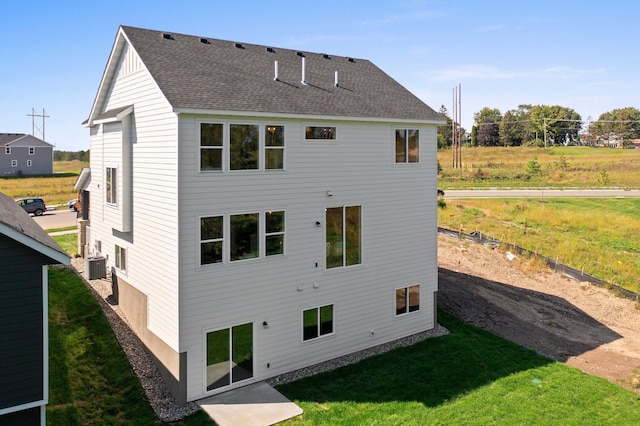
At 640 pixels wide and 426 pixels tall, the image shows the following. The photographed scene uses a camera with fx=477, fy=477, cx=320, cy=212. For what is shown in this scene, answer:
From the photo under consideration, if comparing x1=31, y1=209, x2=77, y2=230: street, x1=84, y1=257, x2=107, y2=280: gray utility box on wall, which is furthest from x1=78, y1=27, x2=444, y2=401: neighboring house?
x1=31, y1=209, x2=77, y2=230: street

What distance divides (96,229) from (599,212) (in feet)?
125

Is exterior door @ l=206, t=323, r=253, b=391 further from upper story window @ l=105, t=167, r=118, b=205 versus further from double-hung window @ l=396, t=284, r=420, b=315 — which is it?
upper story window @ l=105, t=167, r=118, b=205

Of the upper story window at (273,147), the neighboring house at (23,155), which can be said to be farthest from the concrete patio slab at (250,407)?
the neighboring house at (23,155)

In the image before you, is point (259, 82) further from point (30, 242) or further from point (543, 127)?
point (543, 127)

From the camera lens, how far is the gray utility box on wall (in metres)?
17.0

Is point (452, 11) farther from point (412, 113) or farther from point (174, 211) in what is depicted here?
point (174, 211)

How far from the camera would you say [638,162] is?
7062 cm

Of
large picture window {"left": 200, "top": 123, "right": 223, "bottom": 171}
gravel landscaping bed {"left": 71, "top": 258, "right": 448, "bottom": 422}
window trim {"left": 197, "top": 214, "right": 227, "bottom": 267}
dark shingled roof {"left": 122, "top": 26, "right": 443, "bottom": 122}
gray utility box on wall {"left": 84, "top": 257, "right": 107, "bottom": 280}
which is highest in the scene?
dark shingled roof {"left": 122, "top": 26, "right": 443, "bottom": 122}

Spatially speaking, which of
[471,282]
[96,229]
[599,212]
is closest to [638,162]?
[599,212]

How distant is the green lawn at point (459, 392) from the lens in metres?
12.5

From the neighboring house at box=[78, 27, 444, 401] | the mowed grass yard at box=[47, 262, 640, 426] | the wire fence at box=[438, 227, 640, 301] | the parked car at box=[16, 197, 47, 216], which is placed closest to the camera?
the mowed grass yard at box=[47, 262, 640, 426]

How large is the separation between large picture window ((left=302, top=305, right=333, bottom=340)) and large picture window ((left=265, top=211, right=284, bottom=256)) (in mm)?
2231

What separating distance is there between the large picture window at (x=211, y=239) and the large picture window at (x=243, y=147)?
158 cm

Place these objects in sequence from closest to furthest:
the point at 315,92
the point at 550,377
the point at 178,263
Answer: the point at 178,263
the point at 550,377
the point at 315,92
